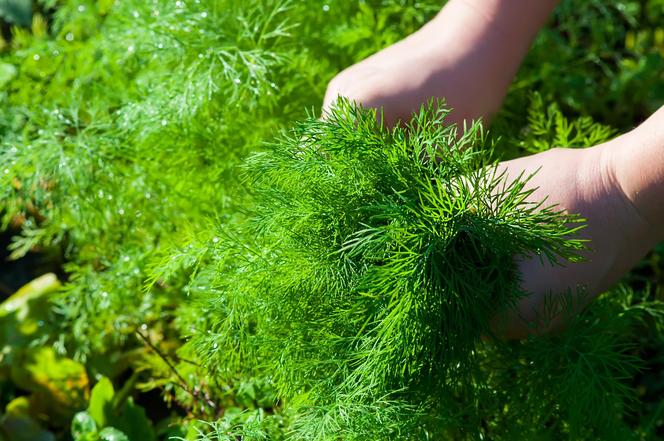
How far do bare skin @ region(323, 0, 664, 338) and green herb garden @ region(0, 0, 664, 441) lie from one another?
32 mm

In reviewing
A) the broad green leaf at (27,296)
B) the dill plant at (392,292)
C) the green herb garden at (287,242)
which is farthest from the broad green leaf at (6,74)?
the dill plant at (392,292)

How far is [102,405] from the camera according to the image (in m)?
1.26

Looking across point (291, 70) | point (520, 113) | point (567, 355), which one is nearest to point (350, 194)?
point (567, 355)

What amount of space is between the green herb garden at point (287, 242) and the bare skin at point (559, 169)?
3 cm

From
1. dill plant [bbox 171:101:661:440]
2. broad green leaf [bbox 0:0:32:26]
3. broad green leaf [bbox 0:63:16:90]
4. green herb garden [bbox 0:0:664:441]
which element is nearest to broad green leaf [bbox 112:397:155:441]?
green herb garden [bbox 0:0:664:441]

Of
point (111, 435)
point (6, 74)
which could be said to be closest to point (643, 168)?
point (111, 435)

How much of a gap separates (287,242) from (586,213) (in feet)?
1.18

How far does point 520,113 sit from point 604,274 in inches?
27.8

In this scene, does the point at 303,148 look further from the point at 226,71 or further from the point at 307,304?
the point at 226,71

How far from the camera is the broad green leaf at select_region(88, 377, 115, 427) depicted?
125 centimetres

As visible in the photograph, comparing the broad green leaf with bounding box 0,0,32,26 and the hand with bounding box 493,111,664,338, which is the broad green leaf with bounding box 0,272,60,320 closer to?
the broad green leaf with bounding box 0,0,32,26

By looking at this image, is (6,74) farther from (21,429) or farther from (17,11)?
(21,429)

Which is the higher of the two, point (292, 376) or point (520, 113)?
point (292, 376)

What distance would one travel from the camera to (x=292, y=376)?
0.89 m
